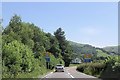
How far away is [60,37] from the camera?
154125 mm

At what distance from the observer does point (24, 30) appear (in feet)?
219

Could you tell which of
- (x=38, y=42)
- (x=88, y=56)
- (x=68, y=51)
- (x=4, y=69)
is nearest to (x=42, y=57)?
(x=38, y=42)

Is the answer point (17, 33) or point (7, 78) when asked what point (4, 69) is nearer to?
point (7, 78)

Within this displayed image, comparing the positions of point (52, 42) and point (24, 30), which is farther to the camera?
point (52, 42)

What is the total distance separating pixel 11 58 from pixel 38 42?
1970 inches

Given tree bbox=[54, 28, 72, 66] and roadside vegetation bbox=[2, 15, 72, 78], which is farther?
tree bbox=[54, 28, 72, 66]

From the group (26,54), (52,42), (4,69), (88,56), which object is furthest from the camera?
(52,42)

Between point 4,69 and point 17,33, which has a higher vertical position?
point 17,33

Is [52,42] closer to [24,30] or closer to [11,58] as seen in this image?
[24,30]

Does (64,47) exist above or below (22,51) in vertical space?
above

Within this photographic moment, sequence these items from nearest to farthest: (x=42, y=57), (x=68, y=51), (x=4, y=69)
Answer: (x=4, y=69) → (x=42, y=57) → (x=68, y=51)

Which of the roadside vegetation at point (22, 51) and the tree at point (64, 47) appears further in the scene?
the tree at point (64, 47)

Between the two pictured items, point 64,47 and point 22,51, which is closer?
point 22,51

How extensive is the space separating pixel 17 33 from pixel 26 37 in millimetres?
3873
